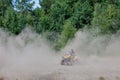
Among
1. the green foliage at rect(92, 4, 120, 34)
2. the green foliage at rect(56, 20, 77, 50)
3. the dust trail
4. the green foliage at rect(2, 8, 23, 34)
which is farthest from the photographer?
the green foliage at rect(2, 8, 23, 34)

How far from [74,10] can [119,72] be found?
110 ft

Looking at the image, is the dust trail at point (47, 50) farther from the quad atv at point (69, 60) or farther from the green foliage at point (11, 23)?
the green foliage at point (11, 23)

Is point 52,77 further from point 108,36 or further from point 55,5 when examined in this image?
point 55,5

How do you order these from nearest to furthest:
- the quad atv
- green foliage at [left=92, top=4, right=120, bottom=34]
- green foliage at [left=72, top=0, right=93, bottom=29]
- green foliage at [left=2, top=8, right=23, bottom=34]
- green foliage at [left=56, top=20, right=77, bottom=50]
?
the quad atv, green foliage at [left=92, top=4, right=120, bottom=34], green foliage at [left=56, top=20, right=77, bottom=50], green foliage at [left=72, top=0, right=93, bottom=29], green foliage at [left=2, top=8, right=23, bottom=34]

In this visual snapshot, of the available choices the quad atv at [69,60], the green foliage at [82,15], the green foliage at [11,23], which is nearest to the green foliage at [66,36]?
the green foliage at [82,15]

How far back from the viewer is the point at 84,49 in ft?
140

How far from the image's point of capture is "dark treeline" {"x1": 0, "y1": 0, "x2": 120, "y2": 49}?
44.8m

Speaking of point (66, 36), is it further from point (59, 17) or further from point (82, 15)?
point (59, 17)

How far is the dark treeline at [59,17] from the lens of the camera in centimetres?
4481

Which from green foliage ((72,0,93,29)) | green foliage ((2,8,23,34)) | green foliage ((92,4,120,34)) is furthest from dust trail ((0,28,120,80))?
green foliage ((72,0,93,29))

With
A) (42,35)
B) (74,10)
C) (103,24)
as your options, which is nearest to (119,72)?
(103,24)

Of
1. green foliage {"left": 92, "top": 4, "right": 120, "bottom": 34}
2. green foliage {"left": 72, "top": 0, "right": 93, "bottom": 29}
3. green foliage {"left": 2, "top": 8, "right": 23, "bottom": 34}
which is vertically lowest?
green foliage {"left": 2, "top": 8, "right": 23, "bottom": 34}

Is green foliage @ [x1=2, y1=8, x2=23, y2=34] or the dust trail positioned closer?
the dust trail

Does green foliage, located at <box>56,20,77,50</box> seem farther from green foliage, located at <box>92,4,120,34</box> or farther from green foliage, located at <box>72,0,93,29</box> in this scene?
green foliage, located at <box>72,0,93,29</box>
